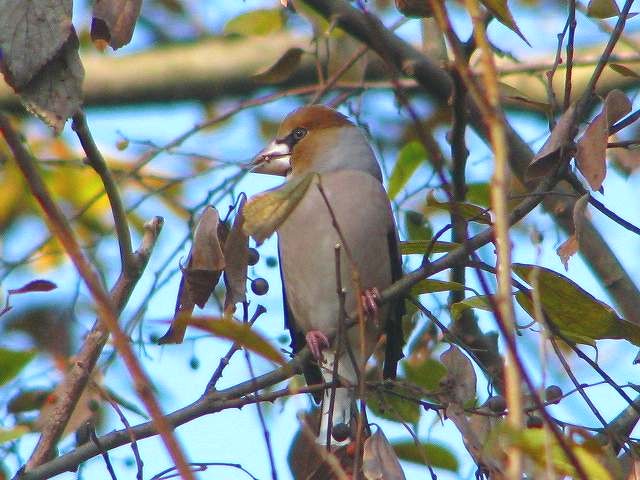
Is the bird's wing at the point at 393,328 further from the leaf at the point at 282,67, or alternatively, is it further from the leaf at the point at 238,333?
the leaf at the point at 238,333

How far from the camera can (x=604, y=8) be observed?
106 inches

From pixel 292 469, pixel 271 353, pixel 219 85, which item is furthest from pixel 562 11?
pixel 271 353

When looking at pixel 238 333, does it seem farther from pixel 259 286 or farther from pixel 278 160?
pixel 278 160

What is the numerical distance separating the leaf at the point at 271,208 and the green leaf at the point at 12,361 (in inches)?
43.9

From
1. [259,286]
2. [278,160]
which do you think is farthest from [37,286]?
[278,160]

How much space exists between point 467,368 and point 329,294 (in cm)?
124

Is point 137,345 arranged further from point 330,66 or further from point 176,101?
point 176,101

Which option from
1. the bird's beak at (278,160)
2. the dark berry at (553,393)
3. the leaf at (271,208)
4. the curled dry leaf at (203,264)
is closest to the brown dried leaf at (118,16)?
the curled dry leaf at (203,264)

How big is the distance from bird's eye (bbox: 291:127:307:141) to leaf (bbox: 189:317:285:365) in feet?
8.96

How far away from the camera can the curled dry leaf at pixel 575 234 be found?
7.72 ft

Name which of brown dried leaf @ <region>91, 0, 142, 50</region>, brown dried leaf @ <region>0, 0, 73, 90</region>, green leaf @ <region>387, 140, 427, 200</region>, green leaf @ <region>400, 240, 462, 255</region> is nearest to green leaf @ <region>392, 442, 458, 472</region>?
green leaf @ <region>400, 240, 462, 255</region>

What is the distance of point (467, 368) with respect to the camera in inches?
110

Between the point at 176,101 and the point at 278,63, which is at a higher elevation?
the point at 176,101

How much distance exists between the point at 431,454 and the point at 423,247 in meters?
0.66
